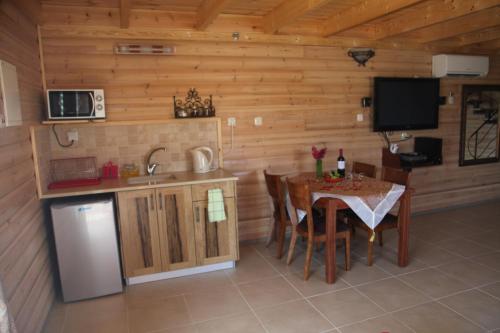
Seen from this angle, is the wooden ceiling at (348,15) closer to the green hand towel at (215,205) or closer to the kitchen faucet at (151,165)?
the kitchen faucet at (151,165)

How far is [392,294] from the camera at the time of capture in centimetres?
288

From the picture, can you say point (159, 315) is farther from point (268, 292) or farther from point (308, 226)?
point (308, 226)

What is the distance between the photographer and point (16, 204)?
227 centimetres

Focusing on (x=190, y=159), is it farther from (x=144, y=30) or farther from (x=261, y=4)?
(x=261, y=4)

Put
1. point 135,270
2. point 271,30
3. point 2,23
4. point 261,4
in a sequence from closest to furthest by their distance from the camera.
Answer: point 2,23, point 135,270, point 261,4, point 271,30

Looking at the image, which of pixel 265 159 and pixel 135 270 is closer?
pixel 135 270

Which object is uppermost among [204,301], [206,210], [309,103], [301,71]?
[301,71]

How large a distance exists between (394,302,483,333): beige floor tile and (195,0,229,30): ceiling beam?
2660 mm

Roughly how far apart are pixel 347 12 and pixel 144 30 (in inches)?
77.9

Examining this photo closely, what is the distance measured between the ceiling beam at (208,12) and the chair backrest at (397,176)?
7.13 feet

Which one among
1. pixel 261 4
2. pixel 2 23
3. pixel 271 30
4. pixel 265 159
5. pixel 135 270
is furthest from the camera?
pixel 265 159

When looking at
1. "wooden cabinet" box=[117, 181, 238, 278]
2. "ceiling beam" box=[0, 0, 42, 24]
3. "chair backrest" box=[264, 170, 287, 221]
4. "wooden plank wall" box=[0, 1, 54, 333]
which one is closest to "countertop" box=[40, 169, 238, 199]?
"wooden cabinet" box=[117, 181, 238, 278]

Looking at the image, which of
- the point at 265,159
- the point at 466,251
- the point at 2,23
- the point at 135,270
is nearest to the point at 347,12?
the point at 265,159

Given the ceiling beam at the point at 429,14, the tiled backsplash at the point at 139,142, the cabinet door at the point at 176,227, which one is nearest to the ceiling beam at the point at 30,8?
the tiled backsplash at the point at 139,142
